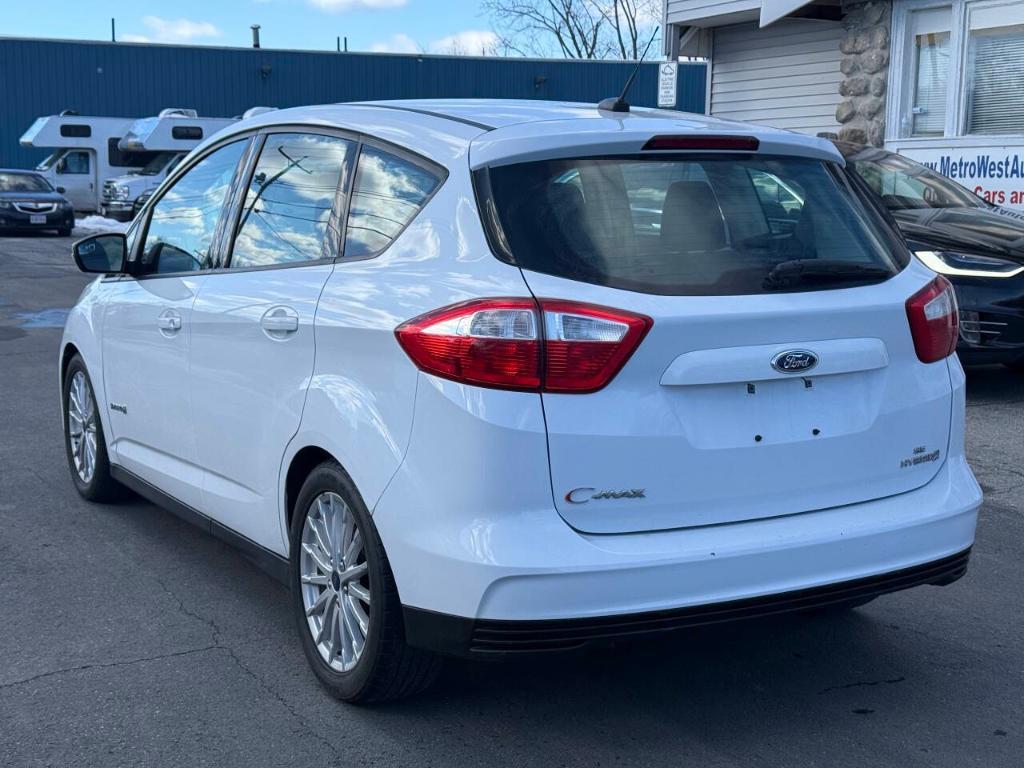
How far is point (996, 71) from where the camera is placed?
14.4 metres

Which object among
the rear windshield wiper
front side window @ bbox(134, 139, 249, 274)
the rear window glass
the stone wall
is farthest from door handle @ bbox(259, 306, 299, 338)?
the stone wall

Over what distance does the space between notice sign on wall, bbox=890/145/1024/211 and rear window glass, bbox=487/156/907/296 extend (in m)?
11.0

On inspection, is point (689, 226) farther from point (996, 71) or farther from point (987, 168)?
point (996, 71)

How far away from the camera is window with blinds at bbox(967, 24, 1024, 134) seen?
14.2 meters

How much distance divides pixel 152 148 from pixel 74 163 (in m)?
4.92

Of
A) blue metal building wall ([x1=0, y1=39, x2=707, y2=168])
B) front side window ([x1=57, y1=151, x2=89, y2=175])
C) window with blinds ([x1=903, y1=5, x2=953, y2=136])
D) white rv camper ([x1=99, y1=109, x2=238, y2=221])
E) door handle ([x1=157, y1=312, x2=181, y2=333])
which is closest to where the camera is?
door handle ([x1=157, y1=312, x2=181, y2=333])

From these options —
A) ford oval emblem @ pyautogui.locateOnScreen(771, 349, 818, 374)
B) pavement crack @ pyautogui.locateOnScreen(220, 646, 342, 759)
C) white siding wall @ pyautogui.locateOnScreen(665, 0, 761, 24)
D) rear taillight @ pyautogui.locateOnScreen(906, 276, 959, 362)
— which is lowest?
pavement crack @ pyautogui.locateOnScreen(220, 646, 342, 759)

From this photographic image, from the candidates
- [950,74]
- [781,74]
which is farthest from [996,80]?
[781,74]

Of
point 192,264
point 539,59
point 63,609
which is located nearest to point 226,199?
point 192,264

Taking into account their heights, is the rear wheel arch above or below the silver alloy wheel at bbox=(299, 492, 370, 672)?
above

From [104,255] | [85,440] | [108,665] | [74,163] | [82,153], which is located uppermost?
[82,153]

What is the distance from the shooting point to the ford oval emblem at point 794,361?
3391 mm

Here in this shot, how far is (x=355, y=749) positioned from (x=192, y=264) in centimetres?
217

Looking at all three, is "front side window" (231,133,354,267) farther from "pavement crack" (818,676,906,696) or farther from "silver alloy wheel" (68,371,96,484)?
"pavement crack" (818,676,906,696)
